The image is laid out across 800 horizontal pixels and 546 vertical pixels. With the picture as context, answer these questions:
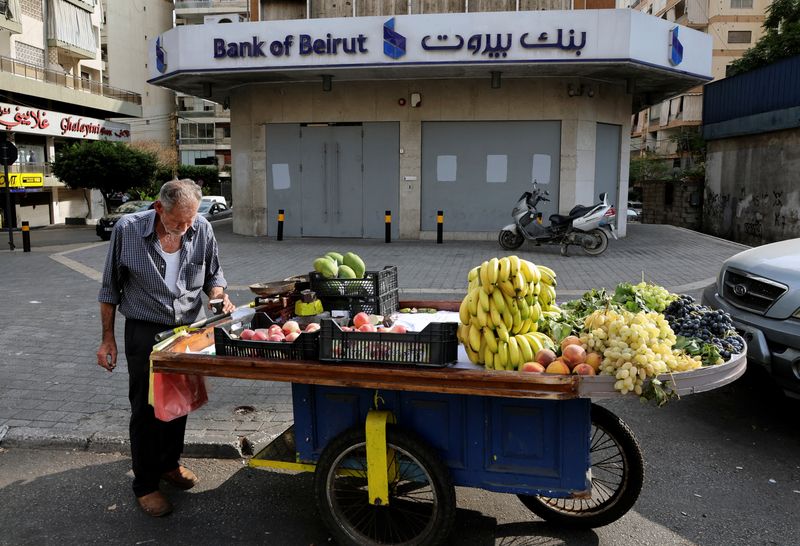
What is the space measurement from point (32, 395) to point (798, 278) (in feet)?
19.7

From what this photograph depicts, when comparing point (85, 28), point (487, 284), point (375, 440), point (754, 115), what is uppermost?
point (85, 28)

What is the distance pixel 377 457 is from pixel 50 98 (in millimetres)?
40752

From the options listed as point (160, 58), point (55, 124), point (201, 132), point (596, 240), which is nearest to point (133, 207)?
point (160, 58)

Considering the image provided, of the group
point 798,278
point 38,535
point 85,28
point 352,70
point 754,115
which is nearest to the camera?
point 38,535

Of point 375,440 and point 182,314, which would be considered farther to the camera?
point 182,314

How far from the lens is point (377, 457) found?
3.19 meters

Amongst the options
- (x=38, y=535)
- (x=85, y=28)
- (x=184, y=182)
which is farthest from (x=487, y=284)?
(x=85, y=28)

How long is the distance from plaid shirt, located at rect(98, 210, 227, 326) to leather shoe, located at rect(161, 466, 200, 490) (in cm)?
93

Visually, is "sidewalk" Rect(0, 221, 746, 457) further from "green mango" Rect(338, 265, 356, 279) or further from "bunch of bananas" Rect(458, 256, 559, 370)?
"bunch of bananas" Rect(458, 256, 559, 370)

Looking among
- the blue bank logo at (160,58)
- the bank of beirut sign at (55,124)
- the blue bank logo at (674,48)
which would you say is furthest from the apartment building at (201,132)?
the blue bank logo at (674,48)

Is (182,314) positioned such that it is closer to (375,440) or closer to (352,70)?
(375,440)

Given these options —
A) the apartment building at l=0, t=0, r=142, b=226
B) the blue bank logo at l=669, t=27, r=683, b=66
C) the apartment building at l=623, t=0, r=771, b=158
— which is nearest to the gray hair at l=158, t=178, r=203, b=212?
the blue bank logo at l=669, t=27, r=683, b=66

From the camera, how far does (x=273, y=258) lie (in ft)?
47.2

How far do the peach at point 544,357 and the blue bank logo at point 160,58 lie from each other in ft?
53.9
